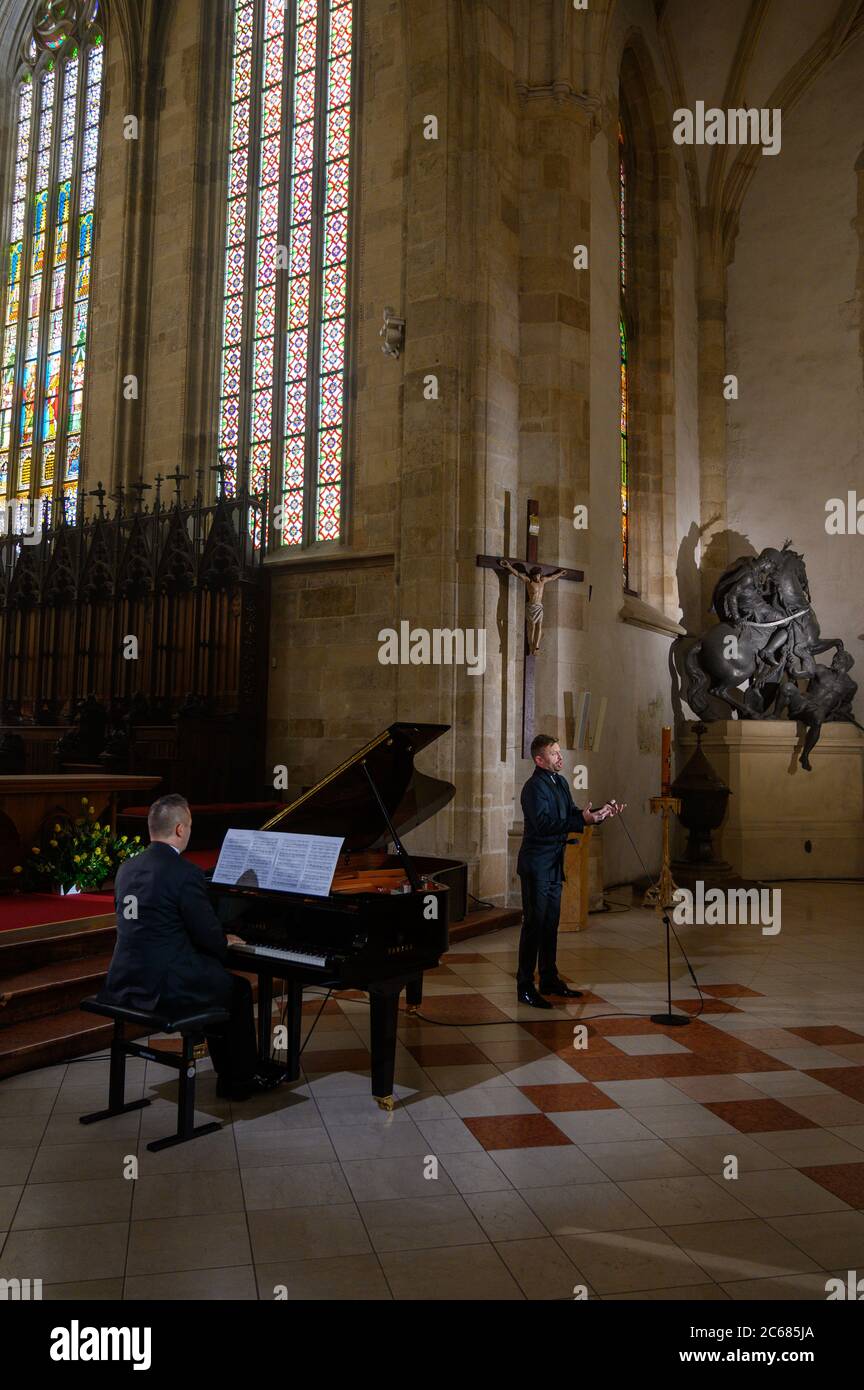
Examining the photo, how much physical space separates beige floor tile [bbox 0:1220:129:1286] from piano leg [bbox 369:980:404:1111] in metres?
1.39

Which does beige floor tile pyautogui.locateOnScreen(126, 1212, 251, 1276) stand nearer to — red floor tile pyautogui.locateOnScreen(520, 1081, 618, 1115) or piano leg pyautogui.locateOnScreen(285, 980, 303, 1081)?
piano leg pyautogui.locateOnScreen(285, 980, 303, 1081)

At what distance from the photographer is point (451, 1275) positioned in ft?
9.78

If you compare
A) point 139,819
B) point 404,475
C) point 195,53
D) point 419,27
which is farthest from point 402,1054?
point 195,53

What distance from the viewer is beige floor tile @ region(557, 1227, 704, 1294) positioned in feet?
9.73

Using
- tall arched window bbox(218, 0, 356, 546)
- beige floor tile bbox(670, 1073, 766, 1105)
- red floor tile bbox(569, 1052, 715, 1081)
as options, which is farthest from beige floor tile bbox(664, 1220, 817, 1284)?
tall arched window bbox(218, 0, 356, 546)

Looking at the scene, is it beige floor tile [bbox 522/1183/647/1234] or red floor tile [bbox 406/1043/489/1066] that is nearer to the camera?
beige floor tile [bbox 522/1183/647/1234]

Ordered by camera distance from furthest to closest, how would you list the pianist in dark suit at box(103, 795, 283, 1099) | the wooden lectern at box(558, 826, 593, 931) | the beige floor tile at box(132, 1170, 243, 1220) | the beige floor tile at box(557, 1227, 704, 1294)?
the wooden lectern at box(558, 826, 593, 931) → the pianist in dark suit at box(103, 795, 283, 1099) → the beige floor tile at box(132, 1170, 243, 1220) → the beige floor tile at box(557, 1227, 704, 1294)

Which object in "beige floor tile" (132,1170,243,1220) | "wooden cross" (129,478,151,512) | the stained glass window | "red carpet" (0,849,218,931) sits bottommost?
"beige floor tile" (132,1170,243,1220)

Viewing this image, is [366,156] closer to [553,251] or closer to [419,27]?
[419,27]

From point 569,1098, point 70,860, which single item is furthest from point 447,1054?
point 70,860

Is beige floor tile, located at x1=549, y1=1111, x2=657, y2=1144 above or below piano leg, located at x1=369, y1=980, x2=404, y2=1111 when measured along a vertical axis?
below

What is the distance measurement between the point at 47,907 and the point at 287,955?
9.00 feet

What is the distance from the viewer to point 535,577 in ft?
31.7

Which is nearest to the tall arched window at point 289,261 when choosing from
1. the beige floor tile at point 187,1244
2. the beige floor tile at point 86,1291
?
the beige floor tile at point 187,1244
